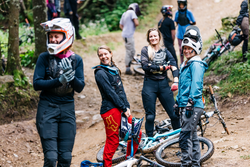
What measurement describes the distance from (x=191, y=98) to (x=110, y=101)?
1.20 m

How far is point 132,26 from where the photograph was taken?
927 cm

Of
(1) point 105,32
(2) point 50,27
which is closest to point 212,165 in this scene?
(2) point 50,27

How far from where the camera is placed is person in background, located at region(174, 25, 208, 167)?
3.47m

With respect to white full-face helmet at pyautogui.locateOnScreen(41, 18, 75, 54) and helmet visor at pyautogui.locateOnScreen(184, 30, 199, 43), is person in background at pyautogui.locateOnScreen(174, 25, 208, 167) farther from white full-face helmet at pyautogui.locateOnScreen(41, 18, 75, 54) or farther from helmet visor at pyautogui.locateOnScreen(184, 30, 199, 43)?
white full-face helmet at pyautogui.locateOnScreen(41, 18, 75, 54)

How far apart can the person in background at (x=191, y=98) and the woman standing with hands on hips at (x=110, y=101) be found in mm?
885

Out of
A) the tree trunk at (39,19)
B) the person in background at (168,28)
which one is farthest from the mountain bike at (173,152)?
the tree trunk at (39,19)

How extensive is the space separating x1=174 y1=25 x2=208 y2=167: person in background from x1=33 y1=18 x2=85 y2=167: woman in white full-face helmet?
1.40 m

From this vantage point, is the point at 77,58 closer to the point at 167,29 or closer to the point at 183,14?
the point at 167,29

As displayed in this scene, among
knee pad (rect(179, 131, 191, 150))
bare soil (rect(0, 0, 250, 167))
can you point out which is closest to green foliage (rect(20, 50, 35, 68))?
bare soil (rect(0, 0, 250, 167))

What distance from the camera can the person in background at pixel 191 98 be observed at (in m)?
3.47

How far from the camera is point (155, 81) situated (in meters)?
4.85

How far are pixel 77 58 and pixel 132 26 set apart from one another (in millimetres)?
6032

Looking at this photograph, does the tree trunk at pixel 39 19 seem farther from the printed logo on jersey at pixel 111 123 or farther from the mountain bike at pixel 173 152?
the mountain bike at pixel 173 152

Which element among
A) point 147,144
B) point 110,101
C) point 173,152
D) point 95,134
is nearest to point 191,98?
point 110,101
